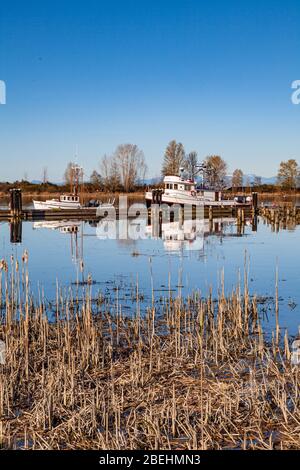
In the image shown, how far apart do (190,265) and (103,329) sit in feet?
29.1

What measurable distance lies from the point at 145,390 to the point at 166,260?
41.9ft

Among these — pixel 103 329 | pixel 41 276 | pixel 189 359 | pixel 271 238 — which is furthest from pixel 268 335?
→ pixel 271 238

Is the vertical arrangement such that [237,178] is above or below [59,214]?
above

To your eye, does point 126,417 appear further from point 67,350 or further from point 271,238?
point 271,238

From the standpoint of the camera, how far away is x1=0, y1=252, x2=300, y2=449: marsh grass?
5.06m

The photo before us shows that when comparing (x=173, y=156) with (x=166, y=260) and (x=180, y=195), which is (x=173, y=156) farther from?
(x=166, y=260)

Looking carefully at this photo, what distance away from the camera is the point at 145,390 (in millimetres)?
6227

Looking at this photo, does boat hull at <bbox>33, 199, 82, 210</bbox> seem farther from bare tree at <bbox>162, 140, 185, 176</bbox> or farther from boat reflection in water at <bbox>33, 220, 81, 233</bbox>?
bare tree at <bbox>162, 140, 185, 176</bbox>

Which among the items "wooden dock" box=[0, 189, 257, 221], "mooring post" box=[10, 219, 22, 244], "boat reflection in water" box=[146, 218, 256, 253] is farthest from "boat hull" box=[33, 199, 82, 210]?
"boat reflection in water" box=[146, 218, 256, 253]

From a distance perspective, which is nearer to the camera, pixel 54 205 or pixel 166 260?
pixel 166 260

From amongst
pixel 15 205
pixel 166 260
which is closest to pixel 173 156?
pixel 15 205

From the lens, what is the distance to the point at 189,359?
7.42 meters

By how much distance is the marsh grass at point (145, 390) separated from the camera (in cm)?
506

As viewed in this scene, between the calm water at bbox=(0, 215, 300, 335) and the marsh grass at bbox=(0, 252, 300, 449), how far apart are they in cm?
168
